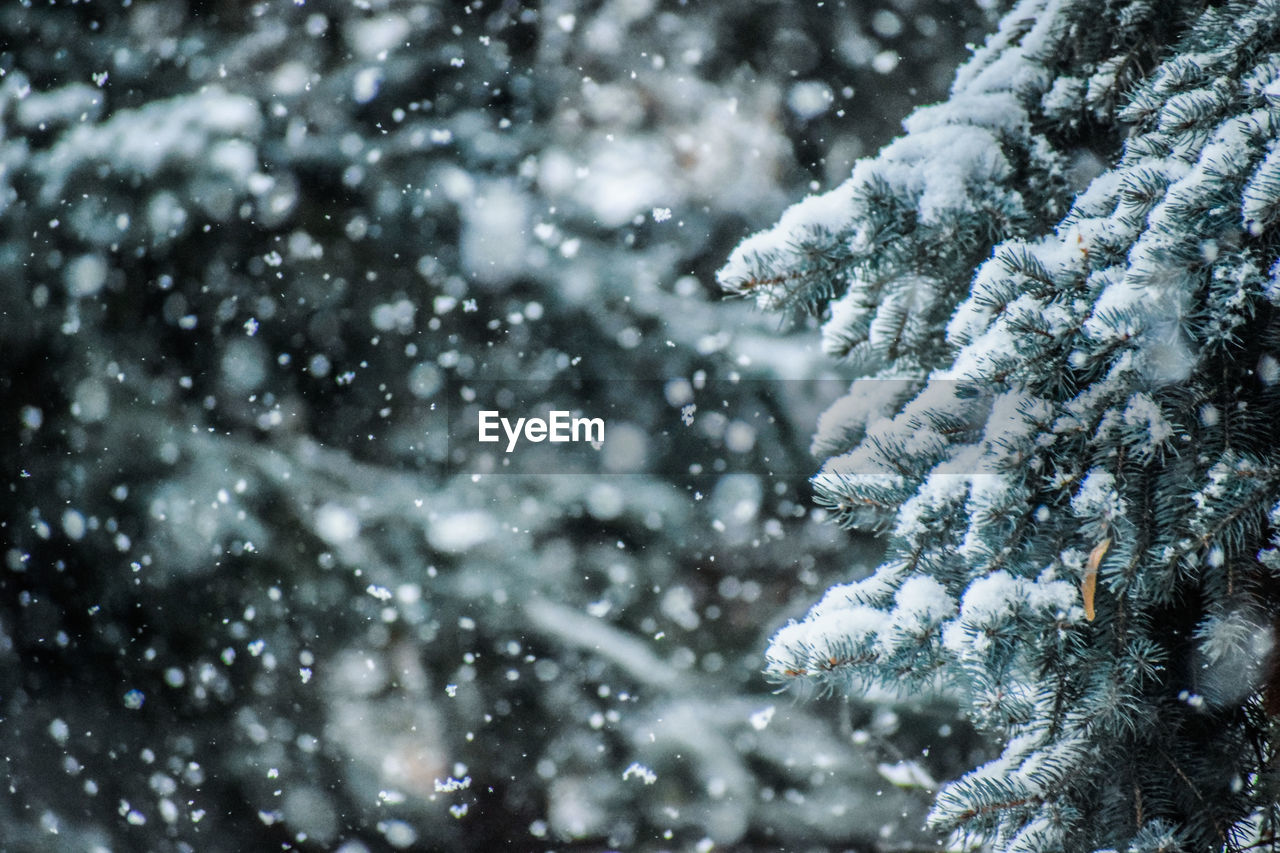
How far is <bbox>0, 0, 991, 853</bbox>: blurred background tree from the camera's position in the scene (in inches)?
74.8

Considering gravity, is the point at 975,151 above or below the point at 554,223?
above

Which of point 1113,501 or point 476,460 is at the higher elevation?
point 1113,501

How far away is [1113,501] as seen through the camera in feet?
2.39

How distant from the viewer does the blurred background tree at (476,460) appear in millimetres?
1899

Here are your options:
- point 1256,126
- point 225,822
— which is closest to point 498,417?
point 225,822

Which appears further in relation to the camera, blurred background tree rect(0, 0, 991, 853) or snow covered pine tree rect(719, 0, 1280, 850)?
blurred background tree rect(0, 0, 991, 853)

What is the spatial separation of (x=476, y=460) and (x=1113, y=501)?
1527 mm

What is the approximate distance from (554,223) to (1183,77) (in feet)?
4.62

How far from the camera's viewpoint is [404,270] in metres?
1.97

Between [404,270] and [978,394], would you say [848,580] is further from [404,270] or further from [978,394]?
[404,270]

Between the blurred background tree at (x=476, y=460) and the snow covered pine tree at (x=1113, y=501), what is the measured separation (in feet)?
3.44

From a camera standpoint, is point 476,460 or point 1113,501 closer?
point 1113,501

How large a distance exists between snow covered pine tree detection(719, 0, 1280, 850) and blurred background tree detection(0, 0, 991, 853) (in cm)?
105

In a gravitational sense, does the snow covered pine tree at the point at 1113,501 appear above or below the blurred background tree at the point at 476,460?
above
